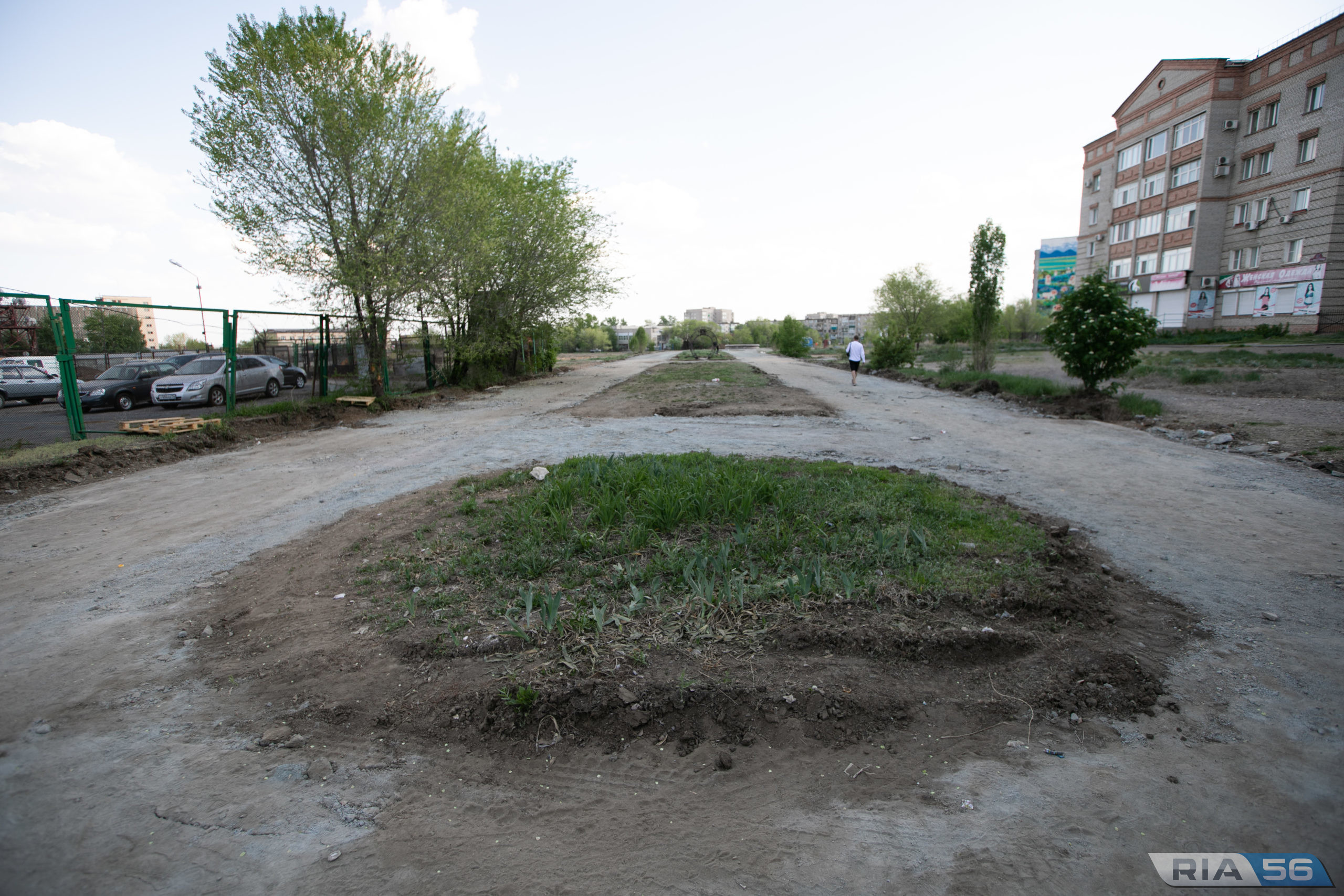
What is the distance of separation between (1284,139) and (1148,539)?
142ft

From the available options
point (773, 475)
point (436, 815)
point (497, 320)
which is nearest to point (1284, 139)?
point (497, 320)

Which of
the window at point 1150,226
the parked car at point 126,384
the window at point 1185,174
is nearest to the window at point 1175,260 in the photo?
the window at point 1150,226

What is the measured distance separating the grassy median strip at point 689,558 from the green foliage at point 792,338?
49.4m

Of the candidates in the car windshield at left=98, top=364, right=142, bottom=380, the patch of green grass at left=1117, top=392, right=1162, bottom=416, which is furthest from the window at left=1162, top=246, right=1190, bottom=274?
the car windshield at left=98, top=364, right=142, bottom=380

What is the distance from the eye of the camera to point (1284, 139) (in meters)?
33.5

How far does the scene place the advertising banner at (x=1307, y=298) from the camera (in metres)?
31.0

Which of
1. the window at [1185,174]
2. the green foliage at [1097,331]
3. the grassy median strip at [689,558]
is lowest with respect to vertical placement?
the grassy median strip at [689,558]

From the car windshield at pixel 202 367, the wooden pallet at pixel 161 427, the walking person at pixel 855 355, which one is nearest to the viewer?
the wooden pallet at pixel 161 427

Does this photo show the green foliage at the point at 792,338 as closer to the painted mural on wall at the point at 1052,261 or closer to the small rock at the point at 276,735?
the painted mural on wall at the point at 1052,261

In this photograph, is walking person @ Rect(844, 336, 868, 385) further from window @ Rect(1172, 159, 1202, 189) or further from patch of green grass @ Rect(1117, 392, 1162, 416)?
window @ Rect(1172, 159, 1202, 189)

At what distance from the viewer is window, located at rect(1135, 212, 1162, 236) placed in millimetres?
40625

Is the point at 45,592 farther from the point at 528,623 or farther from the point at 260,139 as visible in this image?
the point at 260,139

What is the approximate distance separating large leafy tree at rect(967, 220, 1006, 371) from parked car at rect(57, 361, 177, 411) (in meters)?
24.2

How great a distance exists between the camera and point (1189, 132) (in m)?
38.5
